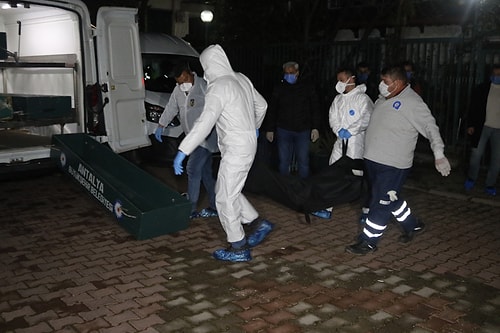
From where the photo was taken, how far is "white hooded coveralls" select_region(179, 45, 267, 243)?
4.92m

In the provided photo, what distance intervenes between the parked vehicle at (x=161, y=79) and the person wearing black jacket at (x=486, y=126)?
4103 mm

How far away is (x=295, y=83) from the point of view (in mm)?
7066

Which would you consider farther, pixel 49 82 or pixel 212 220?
→ pixel 49 82

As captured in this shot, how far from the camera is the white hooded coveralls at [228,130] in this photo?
4.92 metres


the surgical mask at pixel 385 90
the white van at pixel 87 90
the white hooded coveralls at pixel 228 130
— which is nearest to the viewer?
the white hooded coveralls at pixel 228 130

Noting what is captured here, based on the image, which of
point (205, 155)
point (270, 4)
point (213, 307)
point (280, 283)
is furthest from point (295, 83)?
point (270, 4)

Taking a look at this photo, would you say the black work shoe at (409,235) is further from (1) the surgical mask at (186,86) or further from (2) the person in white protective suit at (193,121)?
(1) the surgical mask at (186,86)

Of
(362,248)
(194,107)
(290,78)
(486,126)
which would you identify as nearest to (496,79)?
(486,126)

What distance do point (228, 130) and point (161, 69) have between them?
5004mm

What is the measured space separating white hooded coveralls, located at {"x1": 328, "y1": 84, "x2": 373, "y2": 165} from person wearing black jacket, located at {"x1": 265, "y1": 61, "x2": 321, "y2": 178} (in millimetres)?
633

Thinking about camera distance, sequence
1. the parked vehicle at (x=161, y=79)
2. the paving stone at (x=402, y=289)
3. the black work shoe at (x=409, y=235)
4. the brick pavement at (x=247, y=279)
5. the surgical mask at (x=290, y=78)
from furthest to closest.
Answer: the parked vehicle at (x=161, y=79), the surgical mask at (x=290, y=78), the black work shoe at (x=409, y=235), the paving stone at (x=402, y=289), the brick pavement at (x=247, y=279)

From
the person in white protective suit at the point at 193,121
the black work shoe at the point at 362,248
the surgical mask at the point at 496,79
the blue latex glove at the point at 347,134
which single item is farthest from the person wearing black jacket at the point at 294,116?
the surgical mask at the point at 496,79

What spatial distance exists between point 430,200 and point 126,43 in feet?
14.6

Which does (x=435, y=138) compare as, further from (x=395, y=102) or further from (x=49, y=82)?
(x=49, y=82)
